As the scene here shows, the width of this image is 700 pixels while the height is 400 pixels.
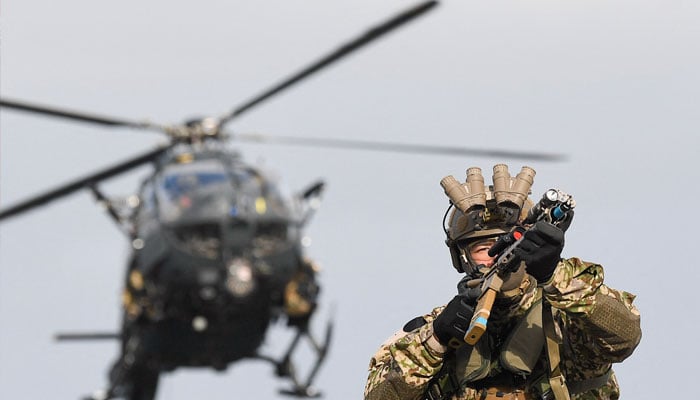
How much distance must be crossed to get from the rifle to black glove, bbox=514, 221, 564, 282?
0.30 ft

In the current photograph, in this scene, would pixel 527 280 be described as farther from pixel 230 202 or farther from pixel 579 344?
pixel 230 202

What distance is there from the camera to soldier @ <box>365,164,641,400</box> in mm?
11648

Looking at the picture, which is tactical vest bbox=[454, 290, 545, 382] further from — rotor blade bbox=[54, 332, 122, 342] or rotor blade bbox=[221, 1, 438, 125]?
rotor blade bbox=[54, 332, 122, 342]

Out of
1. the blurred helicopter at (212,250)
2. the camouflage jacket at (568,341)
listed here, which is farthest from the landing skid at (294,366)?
the camouflage jacket at (568,341)

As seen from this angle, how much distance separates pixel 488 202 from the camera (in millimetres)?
12008

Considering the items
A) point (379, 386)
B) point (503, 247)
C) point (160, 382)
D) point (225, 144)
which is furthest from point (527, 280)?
point (160, 382)

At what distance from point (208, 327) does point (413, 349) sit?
2128 centimetres

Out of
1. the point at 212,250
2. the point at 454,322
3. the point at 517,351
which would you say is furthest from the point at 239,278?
the point at 454,322

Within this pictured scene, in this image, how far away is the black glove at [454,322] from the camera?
459 inches

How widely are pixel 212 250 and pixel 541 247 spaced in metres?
22.1

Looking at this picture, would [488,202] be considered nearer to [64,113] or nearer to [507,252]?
[507,252]

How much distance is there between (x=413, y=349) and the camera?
12.0 m

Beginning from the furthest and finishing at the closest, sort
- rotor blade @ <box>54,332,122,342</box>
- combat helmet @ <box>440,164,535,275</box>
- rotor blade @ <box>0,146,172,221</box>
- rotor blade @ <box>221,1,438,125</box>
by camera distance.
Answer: rotor blade @ <box>54,332,122,342</box> < rotor blade @ <box>0,146,172,221</box> < rotor blade @ <box>221,1,438,125</box> < combat helmet @ <box>440,164,535,275</box>

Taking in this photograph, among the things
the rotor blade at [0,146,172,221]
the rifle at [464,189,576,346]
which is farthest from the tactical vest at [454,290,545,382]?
the rotor blade at [0,146,172,221]
